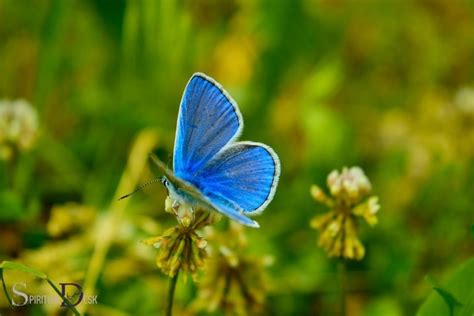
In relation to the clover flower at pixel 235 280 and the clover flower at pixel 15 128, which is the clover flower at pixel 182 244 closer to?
the clover flower at pixel 235 280

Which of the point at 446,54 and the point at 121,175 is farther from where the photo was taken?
the point at 446,54

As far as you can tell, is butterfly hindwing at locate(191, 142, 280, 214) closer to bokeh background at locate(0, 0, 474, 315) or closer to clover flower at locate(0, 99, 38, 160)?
bokeh background at locate(0, 0, 474, 315)

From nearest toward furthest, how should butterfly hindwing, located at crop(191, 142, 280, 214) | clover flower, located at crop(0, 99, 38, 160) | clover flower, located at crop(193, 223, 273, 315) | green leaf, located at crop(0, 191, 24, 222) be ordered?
1. butterfly hindwing, located at crop(191, 142, 280, 214)
2. clover flower, located at crop(193, 223, 273, 315)
3. green leaf, located at crop(0, 191, 24, 222)
4. clover flower, located at crop(0, 99, 38, 160)

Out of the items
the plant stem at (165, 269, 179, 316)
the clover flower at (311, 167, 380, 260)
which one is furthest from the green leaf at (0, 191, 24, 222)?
the clover flower at (311, 167, 380, 260)

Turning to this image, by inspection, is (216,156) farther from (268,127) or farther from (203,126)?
(268,127)

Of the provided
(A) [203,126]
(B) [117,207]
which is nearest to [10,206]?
(B) [117,207]

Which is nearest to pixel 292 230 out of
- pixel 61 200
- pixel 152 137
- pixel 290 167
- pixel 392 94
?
pixel 290 167

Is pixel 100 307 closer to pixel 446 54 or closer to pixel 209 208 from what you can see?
pixel 209 208
